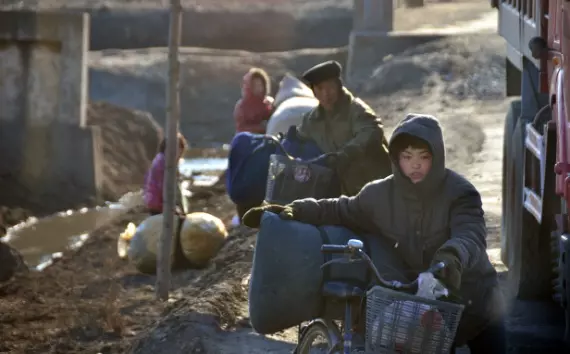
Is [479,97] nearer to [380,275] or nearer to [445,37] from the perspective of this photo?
[445,37]

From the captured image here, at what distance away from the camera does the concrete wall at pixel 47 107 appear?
21047 millimetres

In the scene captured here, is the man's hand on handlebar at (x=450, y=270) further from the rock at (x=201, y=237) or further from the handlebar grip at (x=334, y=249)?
the rock at (x=201, y=237)

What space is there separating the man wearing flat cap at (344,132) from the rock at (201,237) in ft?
Answer: 11.4

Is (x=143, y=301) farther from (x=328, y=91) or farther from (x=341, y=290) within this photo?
(x=341, y=290)

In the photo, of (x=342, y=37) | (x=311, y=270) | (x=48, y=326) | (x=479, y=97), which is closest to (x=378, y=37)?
(x=479, y=97)

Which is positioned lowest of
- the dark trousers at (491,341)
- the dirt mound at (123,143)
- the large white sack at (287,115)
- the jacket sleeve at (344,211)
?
the dirt mound at (123,143)

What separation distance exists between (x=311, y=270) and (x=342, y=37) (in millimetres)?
36509

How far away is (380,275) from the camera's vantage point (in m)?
5.76

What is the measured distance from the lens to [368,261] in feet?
18.1

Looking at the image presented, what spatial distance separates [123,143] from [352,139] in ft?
58.5

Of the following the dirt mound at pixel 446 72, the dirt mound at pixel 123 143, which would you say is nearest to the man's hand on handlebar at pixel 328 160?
the dirt mound at pixel 123 143

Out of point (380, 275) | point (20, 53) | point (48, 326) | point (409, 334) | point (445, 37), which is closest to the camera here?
point (409, 334)

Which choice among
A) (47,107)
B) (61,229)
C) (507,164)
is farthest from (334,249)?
(47,107)

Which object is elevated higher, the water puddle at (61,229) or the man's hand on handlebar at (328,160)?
the man's hand on handlebar at (328,160)
